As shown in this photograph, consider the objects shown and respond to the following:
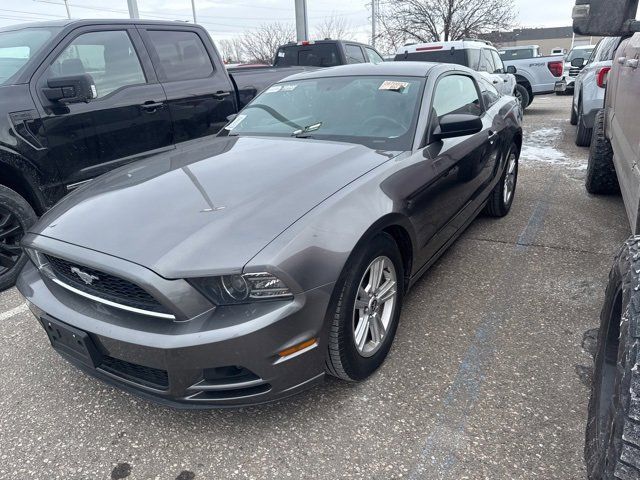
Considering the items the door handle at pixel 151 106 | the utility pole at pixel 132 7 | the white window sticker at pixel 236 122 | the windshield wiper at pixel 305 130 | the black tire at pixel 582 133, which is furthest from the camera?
the utility pole at pixel 132 7

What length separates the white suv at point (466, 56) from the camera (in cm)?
882

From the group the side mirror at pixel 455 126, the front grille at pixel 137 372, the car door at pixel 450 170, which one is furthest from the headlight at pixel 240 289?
the side mirror at pixel 455 126

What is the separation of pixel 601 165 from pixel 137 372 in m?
4.79

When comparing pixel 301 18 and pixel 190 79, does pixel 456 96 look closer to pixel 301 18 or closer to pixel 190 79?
pixel 190 79

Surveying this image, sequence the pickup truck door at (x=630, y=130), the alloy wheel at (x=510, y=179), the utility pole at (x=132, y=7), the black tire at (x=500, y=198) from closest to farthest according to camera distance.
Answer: the pickup truck door at (x=630, y=130) < the black tire at (x=500, y=198) < the alloy wheel at (x=510, y=179) < the utility pole at (x=132, y=7)

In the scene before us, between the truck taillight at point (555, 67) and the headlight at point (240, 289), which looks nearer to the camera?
the headlight at point (240, 289)

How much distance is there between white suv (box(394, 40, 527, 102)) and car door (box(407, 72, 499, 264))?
5.01m

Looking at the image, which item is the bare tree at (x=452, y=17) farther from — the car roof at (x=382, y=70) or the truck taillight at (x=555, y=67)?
the car roof at (x=382, y=70)

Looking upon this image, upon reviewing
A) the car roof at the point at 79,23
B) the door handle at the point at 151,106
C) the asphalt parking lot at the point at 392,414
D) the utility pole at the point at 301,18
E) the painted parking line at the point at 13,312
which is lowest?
the asphalt parking lot at the point at 392,414

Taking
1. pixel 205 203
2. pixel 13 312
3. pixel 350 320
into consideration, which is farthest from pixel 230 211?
pixel 13 312

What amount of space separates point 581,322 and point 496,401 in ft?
3.34

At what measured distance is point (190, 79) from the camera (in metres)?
4.82

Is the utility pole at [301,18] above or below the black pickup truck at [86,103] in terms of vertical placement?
above

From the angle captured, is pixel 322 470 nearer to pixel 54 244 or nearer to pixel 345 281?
pixel 345 281
